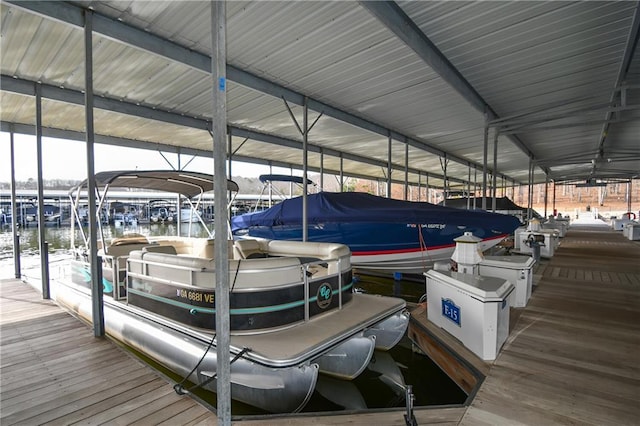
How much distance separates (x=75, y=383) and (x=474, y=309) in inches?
135

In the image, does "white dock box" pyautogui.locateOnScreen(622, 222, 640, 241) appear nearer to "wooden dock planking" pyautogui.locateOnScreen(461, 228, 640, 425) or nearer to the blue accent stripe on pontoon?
"wooden dock planking" pyautogui.locateOnScreen(461, 228, 640, 425)

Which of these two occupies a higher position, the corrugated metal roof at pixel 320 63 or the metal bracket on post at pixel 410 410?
the corrugated metal roof at pixel 320 63

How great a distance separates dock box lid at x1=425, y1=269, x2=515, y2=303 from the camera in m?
2.91

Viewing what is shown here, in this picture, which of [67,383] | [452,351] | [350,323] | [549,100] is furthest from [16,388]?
[549,100]

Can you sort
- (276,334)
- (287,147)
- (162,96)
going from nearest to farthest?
(276,334)
(162,96)
(287,147)

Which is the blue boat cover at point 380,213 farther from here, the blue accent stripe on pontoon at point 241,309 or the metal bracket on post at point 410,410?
the metal bracket on post at point 410,410

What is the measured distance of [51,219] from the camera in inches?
1341

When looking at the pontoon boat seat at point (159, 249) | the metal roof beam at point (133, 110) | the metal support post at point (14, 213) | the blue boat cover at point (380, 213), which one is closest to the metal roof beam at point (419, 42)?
the blue boat cover at point (380, 213)

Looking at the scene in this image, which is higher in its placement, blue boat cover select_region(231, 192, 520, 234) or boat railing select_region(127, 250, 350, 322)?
blue boat cover select_region(231, 192, 520, 234)

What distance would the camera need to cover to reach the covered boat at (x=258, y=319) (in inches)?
105

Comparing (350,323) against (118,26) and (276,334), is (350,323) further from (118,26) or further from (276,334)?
(118,26)

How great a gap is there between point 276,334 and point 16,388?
2039mm

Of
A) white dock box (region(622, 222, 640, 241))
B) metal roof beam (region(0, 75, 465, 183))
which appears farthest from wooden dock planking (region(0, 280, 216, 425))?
white dock box (region(622, 222, 640, 241))

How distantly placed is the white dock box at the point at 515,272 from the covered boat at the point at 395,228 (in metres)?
1.48
